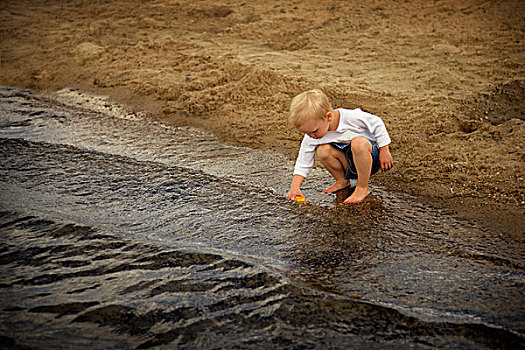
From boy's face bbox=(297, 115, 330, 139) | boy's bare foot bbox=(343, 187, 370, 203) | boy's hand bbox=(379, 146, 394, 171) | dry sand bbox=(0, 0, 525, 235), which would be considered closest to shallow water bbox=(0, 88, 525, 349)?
boy's bare foot bbox=(343, 187, 370, 203)

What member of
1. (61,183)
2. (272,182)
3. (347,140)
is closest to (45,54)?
(61,183)

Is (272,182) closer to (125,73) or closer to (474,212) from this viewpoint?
(474,212)

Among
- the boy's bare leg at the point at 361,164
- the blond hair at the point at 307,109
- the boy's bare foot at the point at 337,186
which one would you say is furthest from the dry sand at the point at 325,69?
the blond hair at the point at 307,109

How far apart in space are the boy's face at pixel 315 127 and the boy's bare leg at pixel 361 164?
0.63ft

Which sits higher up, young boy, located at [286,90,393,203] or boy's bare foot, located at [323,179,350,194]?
young boy, located at [286,90,393,203]

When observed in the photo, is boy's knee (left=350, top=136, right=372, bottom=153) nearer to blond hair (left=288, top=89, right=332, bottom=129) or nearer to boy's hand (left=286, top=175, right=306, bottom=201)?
blond hair (left=288, top=89, right=332, bottom=129)

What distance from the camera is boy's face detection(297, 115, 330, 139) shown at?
305cm

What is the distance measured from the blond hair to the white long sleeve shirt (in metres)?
0.19

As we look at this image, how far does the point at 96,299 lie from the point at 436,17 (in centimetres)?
708

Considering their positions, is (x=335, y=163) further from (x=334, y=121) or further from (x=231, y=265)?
(x=231, y=265)

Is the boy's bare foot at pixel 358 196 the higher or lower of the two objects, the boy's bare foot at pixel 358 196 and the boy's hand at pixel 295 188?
the lower

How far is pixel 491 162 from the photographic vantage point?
373 cm

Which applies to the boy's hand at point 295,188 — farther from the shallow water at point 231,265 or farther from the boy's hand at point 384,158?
the boy's hand at point 384,158

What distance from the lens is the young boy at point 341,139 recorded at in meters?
3.05
